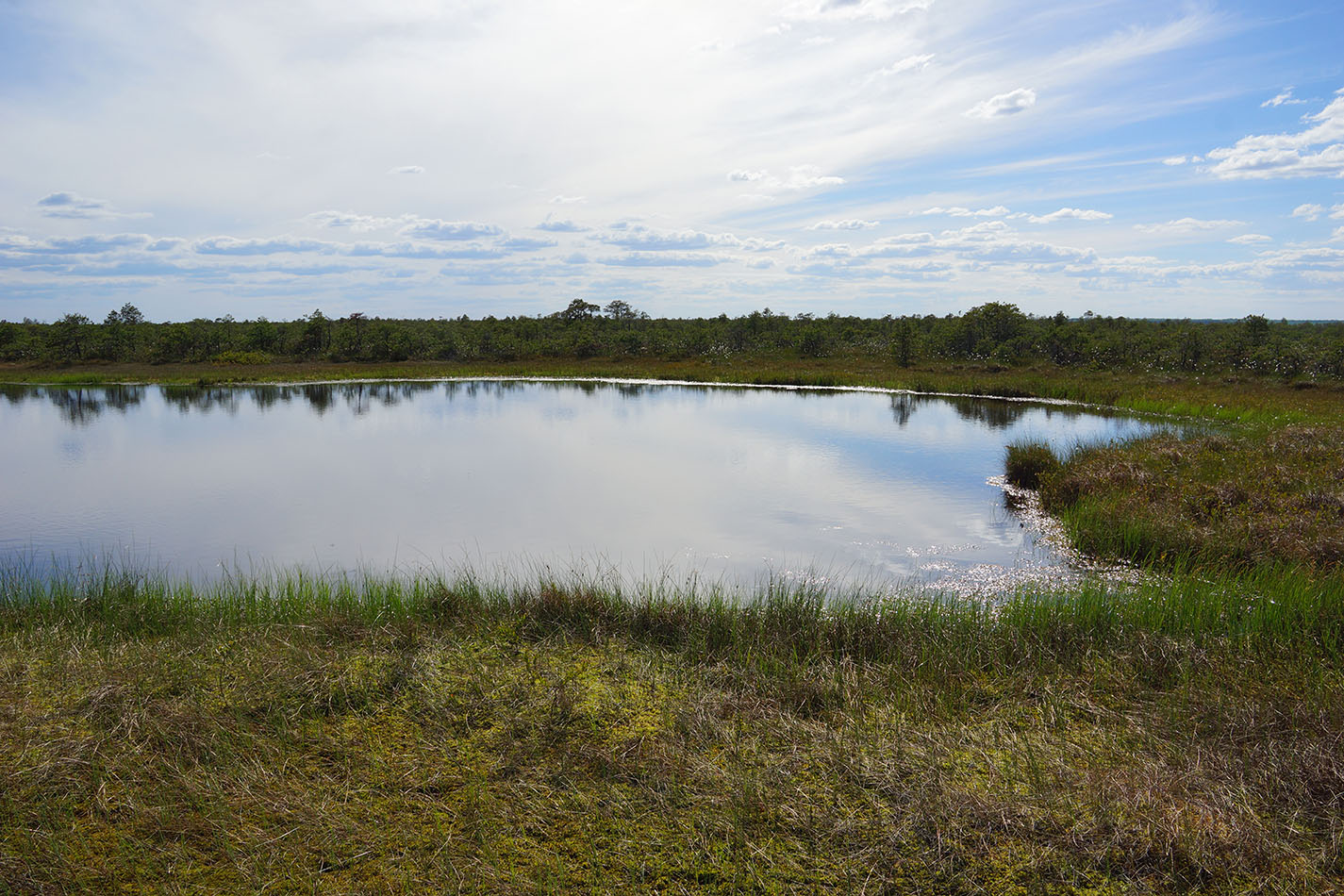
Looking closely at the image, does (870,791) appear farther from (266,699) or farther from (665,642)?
(266,699)

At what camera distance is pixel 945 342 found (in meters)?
47.7

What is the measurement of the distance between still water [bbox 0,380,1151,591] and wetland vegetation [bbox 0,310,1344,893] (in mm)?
2246

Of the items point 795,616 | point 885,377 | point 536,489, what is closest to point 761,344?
point 885,377

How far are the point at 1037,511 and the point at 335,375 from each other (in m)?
38.6

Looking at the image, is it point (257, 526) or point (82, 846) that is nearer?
point (82, 846)

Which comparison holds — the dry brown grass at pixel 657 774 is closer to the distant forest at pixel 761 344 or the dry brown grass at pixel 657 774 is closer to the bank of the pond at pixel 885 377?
the bank of the pond at pixel 885 377

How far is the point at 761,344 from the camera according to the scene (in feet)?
184

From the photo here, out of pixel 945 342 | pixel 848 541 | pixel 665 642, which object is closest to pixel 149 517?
pixel 665 642

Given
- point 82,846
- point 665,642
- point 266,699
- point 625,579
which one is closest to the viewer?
point 82,846

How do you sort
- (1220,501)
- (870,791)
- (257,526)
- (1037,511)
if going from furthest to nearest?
(1037,511)
(257,526)
(1220,501)
(870,791)

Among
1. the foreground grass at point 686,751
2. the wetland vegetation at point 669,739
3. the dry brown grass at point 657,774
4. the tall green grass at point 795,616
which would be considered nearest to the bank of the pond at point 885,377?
the tall green grass at point 795,616

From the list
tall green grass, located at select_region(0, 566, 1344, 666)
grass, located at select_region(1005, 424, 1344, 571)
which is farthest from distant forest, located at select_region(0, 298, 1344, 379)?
tall green grass, located at select_region(0, 566, 1344, 666)

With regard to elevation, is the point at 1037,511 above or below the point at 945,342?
below

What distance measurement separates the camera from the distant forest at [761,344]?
3847cm
